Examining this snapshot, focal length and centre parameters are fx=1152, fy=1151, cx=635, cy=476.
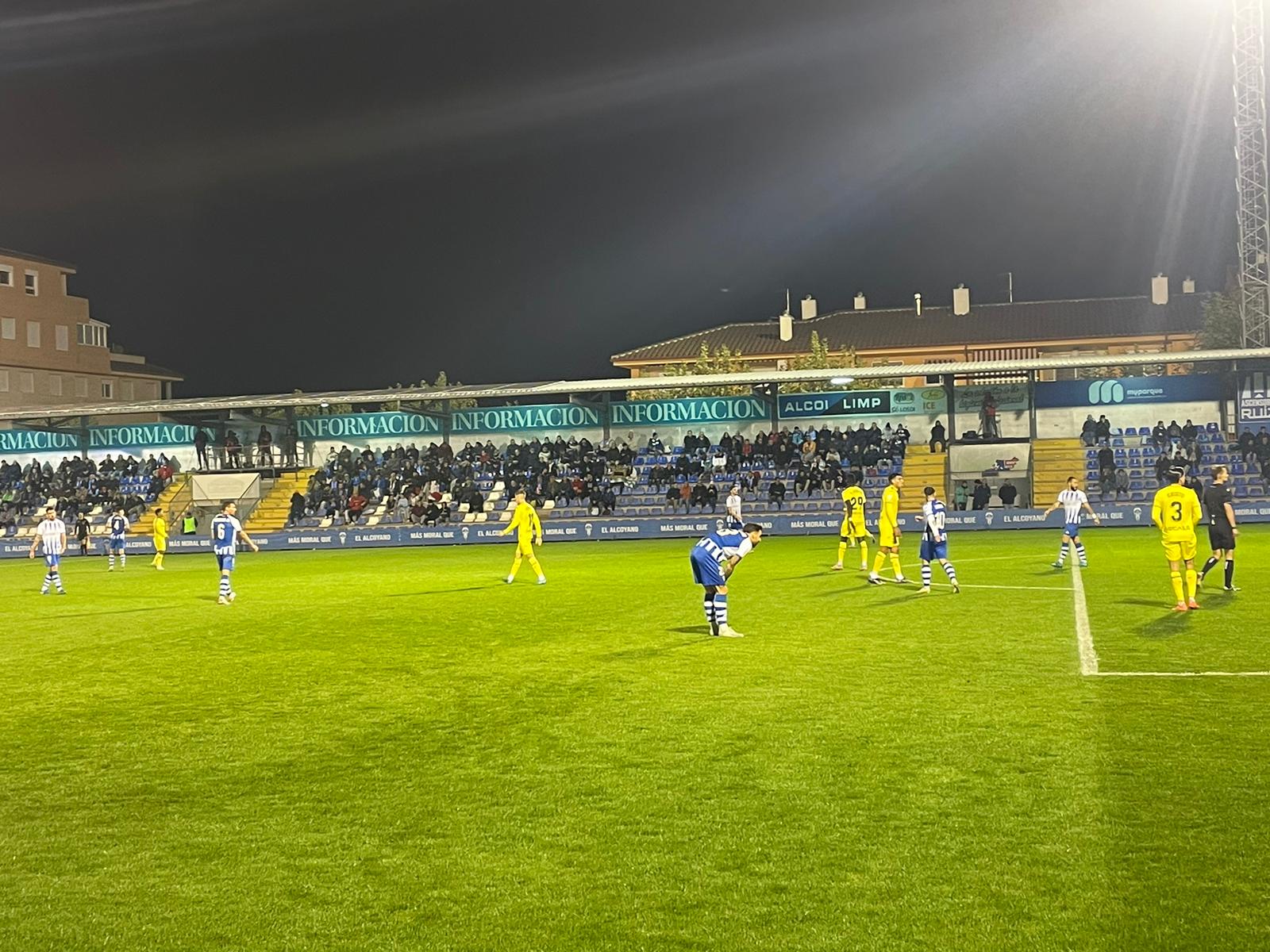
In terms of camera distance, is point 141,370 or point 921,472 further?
point 141,370

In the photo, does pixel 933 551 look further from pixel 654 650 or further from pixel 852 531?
pixel 654 650

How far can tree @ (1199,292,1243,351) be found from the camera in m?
68.0

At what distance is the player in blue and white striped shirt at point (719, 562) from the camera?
593 inches

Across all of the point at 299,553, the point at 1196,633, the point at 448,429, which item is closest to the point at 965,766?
the point at 1196,633

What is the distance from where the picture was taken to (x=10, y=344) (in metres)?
77.1

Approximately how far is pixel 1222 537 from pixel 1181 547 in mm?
2450

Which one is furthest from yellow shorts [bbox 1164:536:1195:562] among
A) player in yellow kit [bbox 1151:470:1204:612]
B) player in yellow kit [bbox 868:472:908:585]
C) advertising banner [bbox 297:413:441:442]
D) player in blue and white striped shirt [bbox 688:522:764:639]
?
advertising banner [bbox 297:413:441:442]

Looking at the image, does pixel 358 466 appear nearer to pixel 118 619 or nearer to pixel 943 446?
pixel 943 446

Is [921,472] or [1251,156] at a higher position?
[1251,156]

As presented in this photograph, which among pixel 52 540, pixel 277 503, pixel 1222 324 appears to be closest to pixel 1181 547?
pixel 52 540

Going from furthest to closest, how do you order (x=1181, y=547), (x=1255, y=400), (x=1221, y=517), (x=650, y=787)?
(x=1255, y=400) → (x=1221, y=517) → (x=1181, y=547) → (x=650, y=787)

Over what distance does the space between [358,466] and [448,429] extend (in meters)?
4.43

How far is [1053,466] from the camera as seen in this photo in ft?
150

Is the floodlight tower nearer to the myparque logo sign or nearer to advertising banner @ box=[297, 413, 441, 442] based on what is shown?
the myparque logo sign
